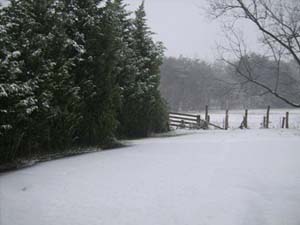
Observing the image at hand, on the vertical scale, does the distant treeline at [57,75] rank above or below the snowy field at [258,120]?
above

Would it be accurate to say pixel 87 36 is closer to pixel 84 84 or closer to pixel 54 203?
pixel 84 84

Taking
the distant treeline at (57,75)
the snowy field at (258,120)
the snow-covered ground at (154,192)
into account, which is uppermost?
the distant treeline at (57,75)

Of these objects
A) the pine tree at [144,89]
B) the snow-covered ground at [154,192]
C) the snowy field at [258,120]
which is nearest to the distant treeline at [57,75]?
the snow-covered ground at [154,192]

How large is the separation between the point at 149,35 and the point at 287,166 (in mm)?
9822

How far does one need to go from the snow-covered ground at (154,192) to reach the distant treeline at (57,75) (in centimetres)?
115

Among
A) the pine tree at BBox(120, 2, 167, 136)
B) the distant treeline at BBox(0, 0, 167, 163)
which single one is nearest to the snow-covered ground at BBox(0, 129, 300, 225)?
the distant treeline at BBox(0, 0, 167, 163)

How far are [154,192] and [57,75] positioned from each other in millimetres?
4190

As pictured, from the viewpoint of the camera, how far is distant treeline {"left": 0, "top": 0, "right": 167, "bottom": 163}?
600 cm

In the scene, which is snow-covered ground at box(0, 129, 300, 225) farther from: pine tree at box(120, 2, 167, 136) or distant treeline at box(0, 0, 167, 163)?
pine tree at box(120, 2, 167, 136)

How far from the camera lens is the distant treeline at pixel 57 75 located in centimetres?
600

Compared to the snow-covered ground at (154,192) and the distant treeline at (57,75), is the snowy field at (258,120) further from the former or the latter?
the snow-covered ground at (154,192)

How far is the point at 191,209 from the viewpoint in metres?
3.66

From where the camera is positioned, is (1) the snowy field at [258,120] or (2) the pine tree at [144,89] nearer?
(2) the pine tree at [144,89]

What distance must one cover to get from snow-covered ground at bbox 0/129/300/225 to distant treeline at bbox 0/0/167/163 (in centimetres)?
115
